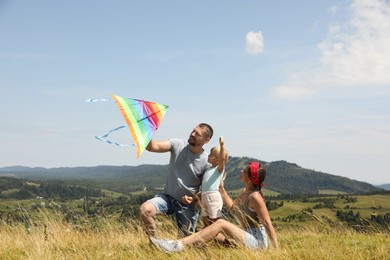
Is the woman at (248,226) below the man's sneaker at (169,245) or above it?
above

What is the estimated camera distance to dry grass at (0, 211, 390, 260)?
499cm

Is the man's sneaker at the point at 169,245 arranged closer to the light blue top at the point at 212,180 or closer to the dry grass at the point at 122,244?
the dry grass at the point at 122,244

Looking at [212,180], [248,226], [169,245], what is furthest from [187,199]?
[248,226]

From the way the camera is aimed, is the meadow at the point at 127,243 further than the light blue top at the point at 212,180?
No

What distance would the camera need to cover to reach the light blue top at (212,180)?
6.12m

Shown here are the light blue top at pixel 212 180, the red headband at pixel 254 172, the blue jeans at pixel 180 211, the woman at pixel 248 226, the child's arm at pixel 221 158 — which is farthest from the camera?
the blue jeans at pixel 180 211

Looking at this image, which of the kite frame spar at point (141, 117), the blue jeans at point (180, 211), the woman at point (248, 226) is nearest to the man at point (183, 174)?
the blue jeans at point (180, 211)

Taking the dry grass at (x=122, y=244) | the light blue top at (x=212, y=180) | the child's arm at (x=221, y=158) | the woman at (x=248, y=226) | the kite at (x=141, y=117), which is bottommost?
the dry grass at (x=122, y=244)

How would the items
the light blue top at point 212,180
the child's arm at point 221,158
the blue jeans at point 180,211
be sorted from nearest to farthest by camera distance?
the child's arm at point 221,158 → the light blue top at point 212,180 → the blue jeans at point 180,211

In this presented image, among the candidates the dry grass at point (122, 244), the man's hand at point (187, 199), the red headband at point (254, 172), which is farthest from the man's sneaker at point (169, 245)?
the red headband at point (254, 172)

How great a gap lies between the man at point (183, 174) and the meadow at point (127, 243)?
15.8 inches

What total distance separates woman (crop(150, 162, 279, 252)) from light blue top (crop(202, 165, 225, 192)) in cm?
42

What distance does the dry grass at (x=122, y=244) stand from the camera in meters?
4.99

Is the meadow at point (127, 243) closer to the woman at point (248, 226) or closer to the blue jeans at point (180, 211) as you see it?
the woman at point (248, 226)
